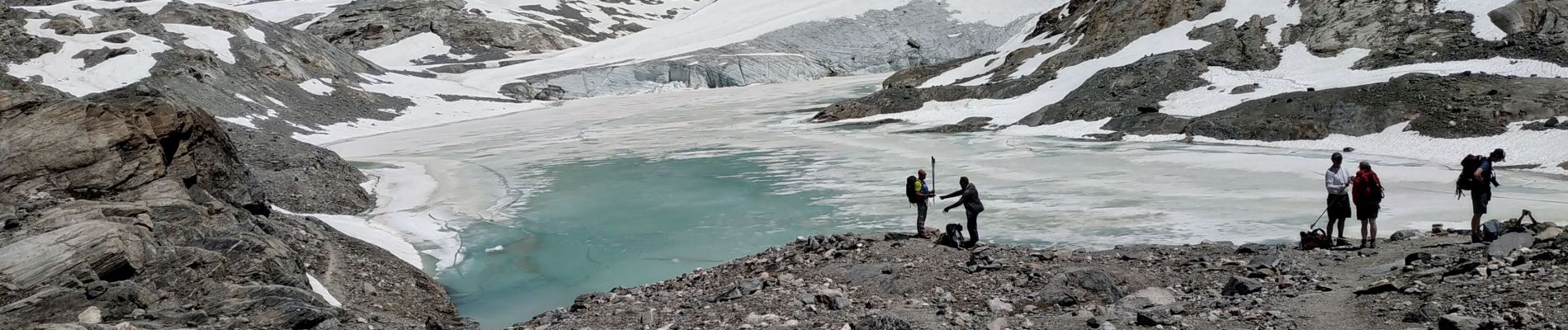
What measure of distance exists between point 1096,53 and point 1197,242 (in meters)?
28.9

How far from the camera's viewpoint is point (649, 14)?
493 feet

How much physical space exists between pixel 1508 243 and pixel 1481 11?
2867 cm

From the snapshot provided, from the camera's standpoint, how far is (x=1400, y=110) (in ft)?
85.4

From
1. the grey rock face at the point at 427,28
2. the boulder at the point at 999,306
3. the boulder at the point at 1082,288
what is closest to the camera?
the boulder at the point at 999,306

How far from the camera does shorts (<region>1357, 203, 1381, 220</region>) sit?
10883 mm

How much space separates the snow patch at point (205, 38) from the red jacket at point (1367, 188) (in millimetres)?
58880

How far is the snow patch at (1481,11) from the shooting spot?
1204 inches

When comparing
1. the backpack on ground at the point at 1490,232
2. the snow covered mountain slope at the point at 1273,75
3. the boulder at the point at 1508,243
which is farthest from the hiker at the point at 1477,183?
the snow covered mountain slope at the point at 1273,75

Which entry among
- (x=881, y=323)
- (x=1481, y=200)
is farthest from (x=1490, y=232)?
(x=881, y=323)

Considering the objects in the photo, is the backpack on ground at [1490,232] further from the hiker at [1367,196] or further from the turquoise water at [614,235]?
the turquoise water at [614,235]

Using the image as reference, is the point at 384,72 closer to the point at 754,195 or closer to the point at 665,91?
the point at 665,91

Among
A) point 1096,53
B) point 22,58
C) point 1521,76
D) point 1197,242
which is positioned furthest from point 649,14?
point 1197,242

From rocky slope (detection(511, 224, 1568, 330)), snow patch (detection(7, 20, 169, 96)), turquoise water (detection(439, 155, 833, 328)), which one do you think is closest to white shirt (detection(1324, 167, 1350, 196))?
rocky slope (detection(511, 224, 1568, 330))

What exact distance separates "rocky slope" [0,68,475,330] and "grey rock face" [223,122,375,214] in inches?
230
